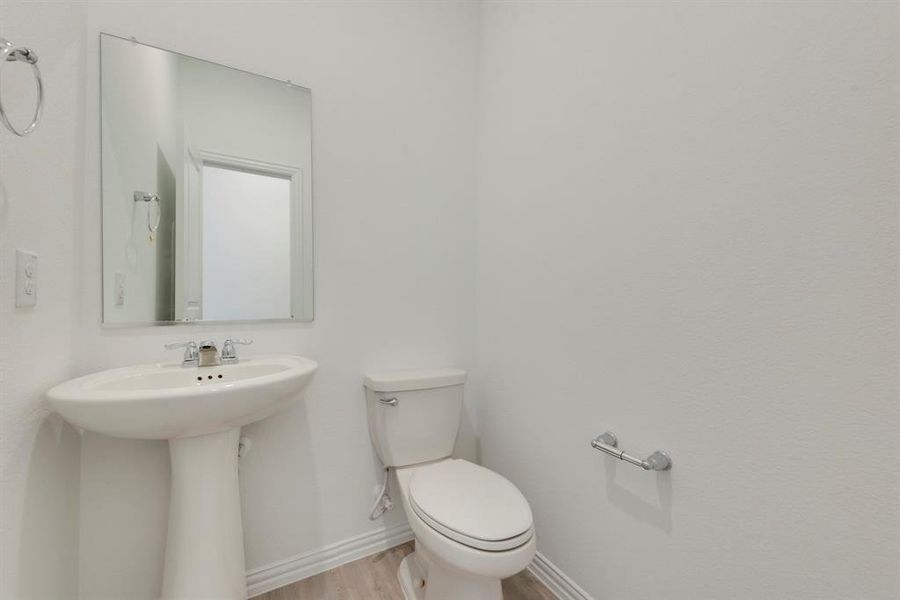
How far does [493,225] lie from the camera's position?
161 centimetres

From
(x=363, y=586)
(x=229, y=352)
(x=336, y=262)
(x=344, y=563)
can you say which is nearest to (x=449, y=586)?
(x=363, y=586)

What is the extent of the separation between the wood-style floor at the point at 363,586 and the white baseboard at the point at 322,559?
0.02 meters

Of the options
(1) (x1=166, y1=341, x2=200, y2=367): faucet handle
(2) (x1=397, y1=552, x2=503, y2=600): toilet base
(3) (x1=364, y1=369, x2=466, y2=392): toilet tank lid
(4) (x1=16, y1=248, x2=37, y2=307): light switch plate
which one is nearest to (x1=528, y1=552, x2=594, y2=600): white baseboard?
(2) (x1=397, y1=552, x2=503, y2=600): toilet base

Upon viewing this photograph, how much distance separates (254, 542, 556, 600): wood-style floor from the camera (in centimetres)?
125

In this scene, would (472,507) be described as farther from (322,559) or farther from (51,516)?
(51,516)

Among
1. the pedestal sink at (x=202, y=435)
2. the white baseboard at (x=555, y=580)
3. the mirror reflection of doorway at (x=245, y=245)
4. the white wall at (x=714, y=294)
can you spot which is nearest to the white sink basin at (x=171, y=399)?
the pedestal sink at (x=202, y=435)

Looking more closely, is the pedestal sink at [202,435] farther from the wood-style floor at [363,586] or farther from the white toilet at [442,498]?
the white toilet at [442,498]

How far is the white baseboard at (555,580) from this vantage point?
1191mm

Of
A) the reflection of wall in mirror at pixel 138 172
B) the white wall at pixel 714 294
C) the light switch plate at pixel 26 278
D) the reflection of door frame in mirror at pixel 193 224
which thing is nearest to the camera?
the white wall at pixel 714 294

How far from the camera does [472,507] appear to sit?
1.03 m

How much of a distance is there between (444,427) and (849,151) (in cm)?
135

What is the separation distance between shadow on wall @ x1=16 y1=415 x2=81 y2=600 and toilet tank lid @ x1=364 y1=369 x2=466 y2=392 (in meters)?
0.84

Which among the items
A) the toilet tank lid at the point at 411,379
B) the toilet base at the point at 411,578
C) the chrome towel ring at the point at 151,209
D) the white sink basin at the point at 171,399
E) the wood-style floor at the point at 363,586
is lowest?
the wood-style floor at the point at 363,586

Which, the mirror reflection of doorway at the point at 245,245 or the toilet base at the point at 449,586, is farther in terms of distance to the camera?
the mirror reflection of doorway at the point at 245,245
